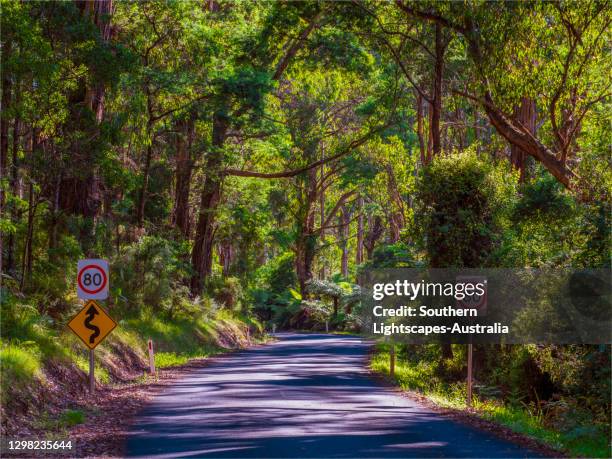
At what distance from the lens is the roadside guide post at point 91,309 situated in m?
18.2

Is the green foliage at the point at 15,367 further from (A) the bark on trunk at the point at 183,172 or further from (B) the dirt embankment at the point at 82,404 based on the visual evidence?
(A) the bark on trunk at the point at 183,172

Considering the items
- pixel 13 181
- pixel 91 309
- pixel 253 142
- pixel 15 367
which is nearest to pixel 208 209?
pixel 253 142

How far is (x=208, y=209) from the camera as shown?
138ft

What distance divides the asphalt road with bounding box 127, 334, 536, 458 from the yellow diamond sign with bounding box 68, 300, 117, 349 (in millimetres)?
1686

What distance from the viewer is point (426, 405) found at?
18.7 meters

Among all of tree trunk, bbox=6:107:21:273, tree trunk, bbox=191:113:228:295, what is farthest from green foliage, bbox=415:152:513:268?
tree trunk, bbox=191:113:228:295

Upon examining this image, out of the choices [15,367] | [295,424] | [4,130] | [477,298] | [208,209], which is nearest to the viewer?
[295,424]

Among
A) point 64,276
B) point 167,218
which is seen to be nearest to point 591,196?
point 64,276

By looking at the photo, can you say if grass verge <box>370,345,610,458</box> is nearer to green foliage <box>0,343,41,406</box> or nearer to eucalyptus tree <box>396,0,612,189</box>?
eucalyptus tree <box>396,0,612,189</box>

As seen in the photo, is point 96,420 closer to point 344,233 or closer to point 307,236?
point 307,236

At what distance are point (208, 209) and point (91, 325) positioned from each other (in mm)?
23707

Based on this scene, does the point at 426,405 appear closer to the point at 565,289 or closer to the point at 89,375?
the point at 565,289

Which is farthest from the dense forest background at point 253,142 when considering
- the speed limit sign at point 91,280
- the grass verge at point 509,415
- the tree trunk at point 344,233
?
the tree trunk at point 344,233

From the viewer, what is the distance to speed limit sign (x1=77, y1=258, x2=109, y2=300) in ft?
60.0
